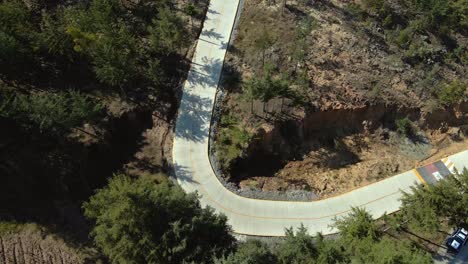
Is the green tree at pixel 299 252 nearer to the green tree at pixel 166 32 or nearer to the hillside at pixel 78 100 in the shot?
the hillside at pixel 78 100

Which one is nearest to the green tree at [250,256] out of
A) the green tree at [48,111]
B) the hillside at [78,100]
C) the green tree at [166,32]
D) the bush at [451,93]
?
the hillside at [78,100]

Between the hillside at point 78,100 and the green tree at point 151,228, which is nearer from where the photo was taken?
the green tree at point 151,228

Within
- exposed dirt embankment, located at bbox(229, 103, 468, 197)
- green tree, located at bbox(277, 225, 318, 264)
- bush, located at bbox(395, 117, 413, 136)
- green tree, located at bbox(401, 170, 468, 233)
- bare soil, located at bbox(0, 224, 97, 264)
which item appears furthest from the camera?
bush, located at bbox(395, 117, 413, 136)

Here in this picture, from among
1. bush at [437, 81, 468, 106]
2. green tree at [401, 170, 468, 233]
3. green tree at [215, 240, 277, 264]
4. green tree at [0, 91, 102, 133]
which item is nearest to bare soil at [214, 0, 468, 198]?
bush at [437, 81, 468, 106]

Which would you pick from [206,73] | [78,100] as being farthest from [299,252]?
[78,100]

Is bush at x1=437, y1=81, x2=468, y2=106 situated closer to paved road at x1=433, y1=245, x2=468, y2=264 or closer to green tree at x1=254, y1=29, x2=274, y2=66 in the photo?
paved road at x1=433, y1=245, x2=468, y2=264

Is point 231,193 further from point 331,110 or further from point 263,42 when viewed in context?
point 263,42
